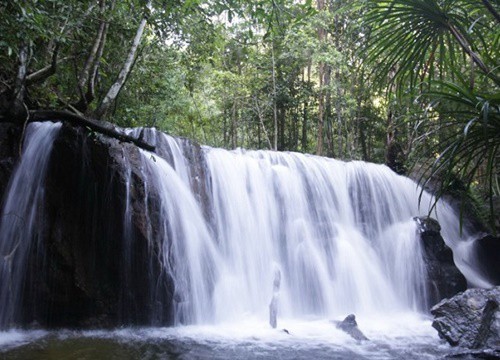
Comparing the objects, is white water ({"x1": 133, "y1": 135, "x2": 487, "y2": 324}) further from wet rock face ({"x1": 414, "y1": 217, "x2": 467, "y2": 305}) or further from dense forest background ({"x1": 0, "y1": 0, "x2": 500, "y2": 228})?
dense forest background ({"x1": 0, "y1": 0, "x2": 500, "y2": 228})

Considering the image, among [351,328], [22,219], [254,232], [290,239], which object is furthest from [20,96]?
[290,239]

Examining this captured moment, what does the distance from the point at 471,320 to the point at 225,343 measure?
3280mm

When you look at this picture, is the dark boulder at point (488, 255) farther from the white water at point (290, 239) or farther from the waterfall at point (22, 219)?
the waterfall at point (22, 219)

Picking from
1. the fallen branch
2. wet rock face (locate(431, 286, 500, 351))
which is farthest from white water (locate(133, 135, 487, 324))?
the fallen branch

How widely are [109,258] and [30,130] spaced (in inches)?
89.4

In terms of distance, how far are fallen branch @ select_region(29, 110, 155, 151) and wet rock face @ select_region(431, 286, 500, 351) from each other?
4254 mm

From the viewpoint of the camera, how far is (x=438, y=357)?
5.03 metres

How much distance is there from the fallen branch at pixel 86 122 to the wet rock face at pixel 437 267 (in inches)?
283

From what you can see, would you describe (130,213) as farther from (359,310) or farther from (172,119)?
(172,119)

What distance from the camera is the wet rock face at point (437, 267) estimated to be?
29.5 ft

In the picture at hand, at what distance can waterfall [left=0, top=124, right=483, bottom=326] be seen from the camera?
20.7ft

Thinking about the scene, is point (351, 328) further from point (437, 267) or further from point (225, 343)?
point (437, 267)

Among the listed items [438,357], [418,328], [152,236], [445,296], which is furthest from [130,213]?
[445,296]

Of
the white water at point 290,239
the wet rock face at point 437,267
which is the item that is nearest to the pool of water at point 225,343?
the white water at point 290,239
